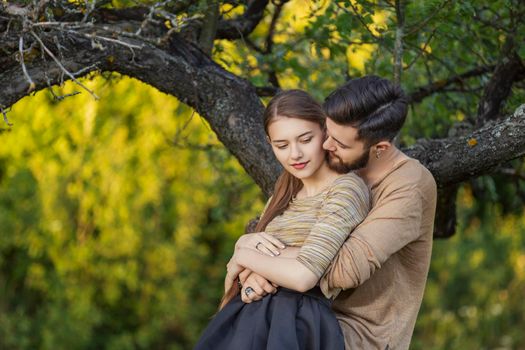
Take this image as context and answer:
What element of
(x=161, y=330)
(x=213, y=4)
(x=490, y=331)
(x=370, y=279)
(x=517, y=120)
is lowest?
(x=490, y=331)

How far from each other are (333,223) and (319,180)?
10.6 inches

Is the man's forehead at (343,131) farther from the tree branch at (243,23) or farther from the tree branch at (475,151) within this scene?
the tree branch at (243,23)

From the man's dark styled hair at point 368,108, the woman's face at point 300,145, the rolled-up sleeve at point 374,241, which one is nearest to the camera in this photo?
the rolled-up sleeve at point 374,241

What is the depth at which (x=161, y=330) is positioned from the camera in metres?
7.26

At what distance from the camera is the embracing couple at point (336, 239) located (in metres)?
2.54

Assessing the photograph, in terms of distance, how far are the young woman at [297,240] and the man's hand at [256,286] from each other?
0.8 inches

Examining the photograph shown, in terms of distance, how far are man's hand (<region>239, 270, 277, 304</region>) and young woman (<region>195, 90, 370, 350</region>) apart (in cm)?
2

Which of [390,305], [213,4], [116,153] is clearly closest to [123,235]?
[116,153]

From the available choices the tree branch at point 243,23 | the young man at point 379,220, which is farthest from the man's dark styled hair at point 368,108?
the tree branch at point 243,23

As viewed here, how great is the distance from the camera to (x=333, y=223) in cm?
255

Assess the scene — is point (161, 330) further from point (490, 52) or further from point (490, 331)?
point (490, 52)

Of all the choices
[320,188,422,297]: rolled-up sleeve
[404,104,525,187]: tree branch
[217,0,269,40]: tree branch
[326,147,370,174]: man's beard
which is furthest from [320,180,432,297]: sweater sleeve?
[217,0,269,40]: tree branch

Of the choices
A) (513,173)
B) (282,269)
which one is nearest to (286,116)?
(282,269)

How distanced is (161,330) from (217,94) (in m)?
4.18
